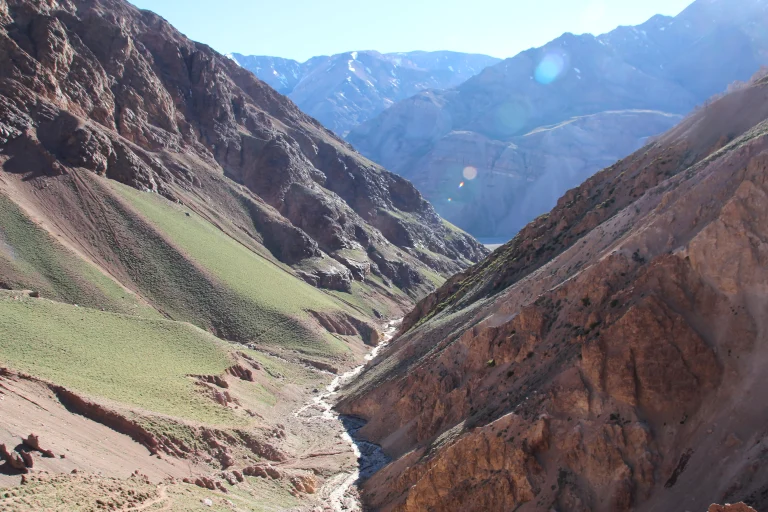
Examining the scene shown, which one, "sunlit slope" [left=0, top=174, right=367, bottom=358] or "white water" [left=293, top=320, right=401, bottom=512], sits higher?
"sunlit slope" [left=0, top=174, right=367, bottom=358]

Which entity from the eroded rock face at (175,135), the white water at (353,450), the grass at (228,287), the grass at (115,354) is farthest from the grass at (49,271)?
the white water at (353,450)

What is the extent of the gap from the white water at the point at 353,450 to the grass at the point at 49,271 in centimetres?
2562

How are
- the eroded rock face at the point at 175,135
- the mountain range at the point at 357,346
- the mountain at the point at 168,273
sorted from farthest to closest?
the eroded rock face at the point at 175,135 < the mountain at the point at 168,273 < the mountain range at the point at 357,346

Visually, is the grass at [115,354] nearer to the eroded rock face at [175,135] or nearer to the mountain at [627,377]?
the mountain at [627,377]

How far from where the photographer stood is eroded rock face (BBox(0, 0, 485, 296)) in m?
98.6

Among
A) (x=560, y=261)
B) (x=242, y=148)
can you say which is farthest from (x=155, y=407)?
(x=242, y=148)

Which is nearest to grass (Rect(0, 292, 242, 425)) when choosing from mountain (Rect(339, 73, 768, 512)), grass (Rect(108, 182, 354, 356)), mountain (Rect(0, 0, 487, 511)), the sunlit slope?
mountain (Rect(0, 0, 487, 511))

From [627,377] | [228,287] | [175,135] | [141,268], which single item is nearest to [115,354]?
[141,268]

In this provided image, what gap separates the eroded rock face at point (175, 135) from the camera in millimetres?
98625

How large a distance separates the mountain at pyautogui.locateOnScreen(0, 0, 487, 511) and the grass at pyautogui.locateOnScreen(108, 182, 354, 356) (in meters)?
0.41

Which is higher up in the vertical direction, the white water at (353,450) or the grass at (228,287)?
the grass at (228,287)

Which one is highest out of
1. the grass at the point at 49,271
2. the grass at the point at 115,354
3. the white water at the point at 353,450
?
the grass at the point at 49,271

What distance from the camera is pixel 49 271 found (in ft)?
253

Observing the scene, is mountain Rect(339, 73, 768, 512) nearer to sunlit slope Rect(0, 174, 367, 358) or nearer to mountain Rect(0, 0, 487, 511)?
mountain Rect(0, 0, 487, 511)
